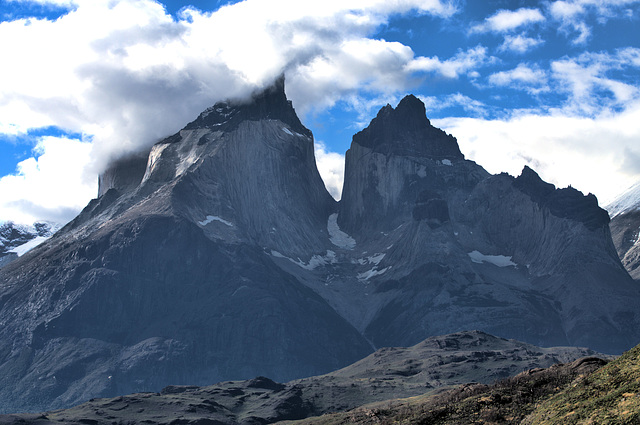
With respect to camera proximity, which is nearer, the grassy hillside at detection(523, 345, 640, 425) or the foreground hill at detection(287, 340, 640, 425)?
the grassy hillside at detection(523, 345, 640, 425)

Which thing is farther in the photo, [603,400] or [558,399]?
Result: [558,399]

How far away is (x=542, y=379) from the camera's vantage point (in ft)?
304

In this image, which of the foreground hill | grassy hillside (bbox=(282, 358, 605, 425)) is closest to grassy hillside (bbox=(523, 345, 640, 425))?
the foreground hill

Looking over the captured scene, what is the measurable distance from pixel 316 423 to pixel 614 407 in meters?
111

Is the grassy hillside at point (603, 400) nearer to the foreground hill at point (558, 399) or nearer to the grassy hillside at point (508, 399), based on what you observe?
the foreground hill at point (558, 399)

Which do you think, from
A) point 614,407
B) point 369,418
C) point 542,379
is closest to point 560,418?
point 614,407

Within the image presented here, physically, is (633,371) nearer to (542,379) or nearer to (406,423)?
(542,379)

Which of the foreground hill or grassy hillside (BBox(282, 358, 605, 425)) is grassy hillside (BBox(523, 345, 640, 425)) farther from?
grassy hillside (BBox(282, 358, 605, 425))

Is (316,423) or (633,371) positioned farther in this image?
A: (316,423)

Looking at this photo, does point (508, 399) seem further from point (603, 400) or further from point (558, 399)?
point (603, 400)

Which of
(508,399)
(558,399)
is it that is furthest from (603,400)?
(508,399)

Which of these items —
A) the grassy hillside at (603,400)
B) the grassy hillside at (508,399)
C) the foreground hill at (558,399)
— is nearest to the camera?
the grassy hillside at (603,400)

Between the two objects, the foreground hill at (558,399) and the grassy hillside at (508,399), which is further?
the grassy hillside at (508,399)

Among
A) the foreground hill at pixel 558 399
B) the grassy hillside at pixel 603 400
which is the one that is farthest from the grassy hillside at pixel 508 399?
the grassy hillside at pixel 603 400
